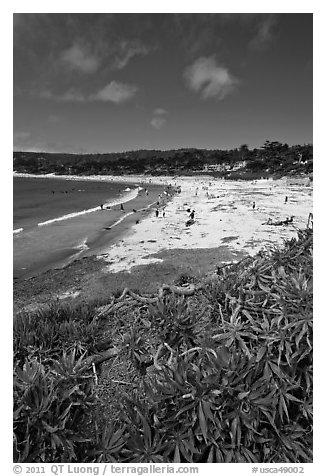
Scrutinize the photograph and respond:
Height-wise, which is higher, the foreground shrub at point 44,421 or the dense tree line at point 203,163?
the dense tree line at point 203,163

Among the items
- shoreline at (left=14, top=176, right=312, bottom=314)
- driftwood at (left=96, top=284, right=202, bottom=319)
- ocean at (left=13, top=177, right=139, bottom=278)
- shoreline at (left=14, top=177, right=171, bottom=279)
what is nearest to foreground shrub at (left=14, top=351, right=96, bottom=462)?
driftwood at (left=96, top=284, right=202, bottom=319)

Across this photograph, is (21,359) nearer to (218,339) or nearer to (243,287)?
(218,339)

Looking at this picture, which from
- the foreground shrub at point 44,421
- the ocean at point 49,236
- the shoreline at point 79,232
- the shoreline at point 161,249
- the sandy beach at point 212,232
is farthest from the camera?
the ocean at point 49,236

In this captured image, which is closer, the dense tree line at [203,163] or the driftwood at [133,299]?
the driftwood at [133,299]

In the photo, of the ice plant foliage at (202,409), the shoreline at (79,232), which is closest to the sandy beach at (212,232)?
the shoreline at (79,232)

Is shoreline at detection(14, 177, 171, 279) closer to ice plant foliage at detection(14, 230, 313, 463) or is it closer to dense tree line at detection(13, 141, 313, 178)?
ice plant foliage at detection(14, 230, 313, 463)

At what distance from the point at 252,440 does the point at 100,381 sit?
58.6 inches

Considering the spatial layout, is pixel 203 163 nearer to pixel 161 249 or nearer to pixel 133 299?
pixel 161 249

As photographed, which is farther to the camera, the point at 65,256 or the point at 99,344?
the point at 65,256

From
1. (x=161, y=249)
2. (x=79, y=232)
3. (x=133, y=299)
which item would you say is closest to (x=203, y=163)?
(x=79, y=232)

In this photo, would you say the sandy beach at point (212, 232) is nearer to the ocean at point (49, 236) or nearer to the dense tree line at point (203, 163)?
the ocean at point (49, 236)

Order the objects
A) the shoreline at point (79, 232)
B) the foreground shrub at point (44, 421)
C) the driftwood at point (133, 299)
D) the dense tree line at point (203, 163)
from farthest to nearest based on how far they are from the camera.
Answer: the dense tree line at point (203, 163) < the shoreline at point (79, 232) < the driftwood at point (133, 299) < the foreground shrub at point (44, 421)
